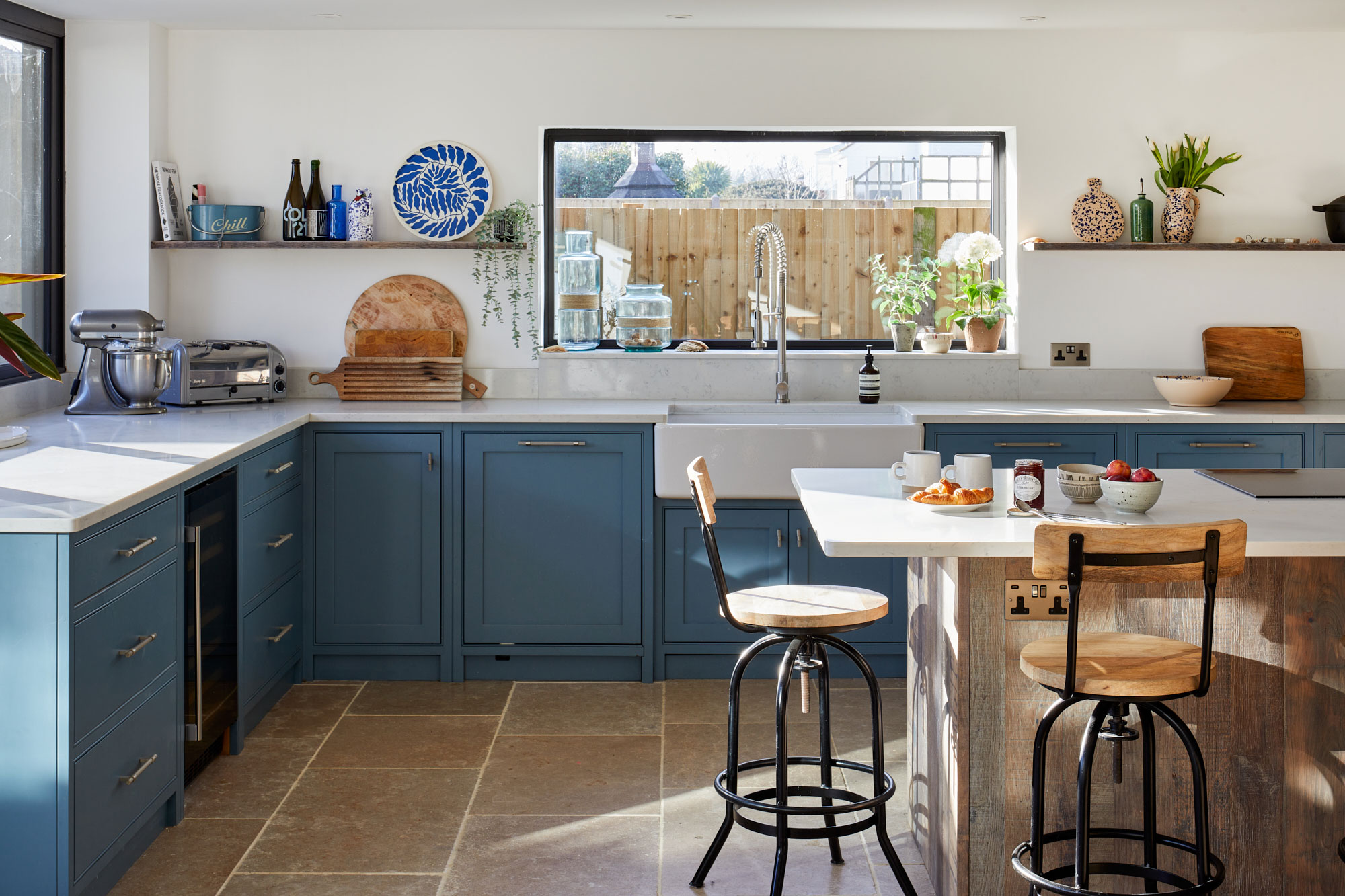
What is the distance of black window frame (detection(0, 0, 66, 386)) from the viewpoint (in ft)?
14.0

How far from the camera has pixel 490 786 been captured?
10.6ft

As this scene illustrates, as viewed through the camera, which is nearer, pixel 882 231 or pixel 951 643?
pixel 951 643

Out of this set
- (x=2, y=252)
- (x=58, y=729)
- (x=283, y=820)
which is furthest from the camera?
(x=2, y=252)

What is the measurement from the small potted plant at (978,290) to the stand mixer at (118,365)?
280 centimetres

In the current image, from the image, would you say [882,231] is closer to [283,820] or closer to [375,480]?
[375,480]

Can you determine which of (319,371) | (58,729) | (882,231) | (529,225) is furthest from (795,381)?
(58,729)

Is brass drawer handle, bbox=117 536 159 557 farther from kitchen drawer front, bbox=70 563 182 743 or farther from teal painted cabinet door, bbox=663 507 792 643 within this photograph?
teal painted cabinet door, bbox=663 507 792 643

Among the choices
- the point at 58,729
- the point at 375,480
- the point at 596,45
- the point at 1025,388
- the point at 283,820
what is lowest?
the point at 283,820

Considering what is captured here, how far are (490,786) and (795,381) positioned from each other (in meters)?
2.04

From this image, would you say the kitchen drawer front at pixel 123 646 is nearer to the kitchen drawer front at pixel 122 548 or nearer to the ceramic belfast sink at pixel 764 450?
the kitchen drawer front at pixel 122 548

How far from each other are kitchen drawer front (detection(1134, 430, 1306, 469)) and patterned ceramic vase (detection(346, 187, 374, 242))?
9.03ft

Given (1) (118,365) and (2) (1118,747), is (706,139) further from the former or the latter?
(2) (1118,747)

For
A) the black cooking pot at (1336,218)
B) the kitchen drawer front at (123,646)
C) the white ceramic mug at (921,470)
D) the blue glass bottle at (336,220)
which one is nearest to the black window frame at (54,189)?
the blue glass bottle at (336,220)

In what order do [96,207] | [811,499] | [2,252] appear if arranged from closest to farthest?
[811,499]
[2,252]
[96,207]
